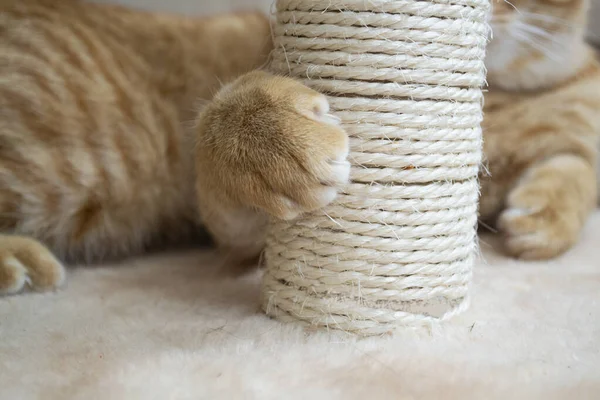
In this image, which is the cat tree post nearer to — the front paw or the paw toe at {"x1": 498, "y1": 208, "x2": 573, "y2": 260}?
the front paw

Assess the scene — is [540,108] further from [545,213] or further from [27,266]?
[27,266]

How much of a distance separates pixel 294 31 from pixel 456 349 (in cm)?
47

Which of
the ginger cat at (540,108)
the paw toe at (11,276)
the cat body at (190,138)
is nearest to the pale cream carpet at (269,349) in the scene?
the paw toe at (11,276)

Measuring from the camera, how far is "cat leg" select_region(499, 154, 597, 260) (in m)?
1.09

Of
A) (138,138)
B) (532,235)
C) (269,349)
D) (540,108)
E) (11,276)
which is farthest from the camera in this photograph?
(540,108)

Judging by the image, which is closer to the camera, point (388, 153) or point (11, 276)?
point (388, 153)

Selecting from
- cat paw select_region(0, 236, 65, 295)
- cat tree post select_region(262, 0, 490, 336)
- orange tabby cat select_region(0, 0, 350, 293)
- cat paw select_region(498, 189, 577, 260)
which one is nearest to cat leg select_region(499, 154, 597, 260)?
cat paw select_region(498, 189, 577, 260)

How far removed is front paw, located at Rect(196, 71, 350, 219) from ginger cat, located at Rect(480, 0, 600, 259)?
62cm

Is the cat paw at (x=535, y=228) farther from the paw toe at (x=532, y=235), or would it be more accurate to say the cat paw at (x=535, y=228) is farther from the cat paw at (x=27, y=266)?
the cat paw at (x=27, y=266)

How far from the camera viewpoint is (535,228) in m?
1.09

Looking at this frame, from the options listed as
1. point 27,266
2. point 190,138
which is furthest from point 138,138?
point 27,266

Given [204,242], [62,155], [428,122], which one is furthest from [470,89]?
[204,242]

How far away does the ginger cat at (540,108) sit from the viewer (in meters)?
1.24

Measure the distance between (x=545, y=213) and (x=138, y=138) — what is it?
85 centimetres
